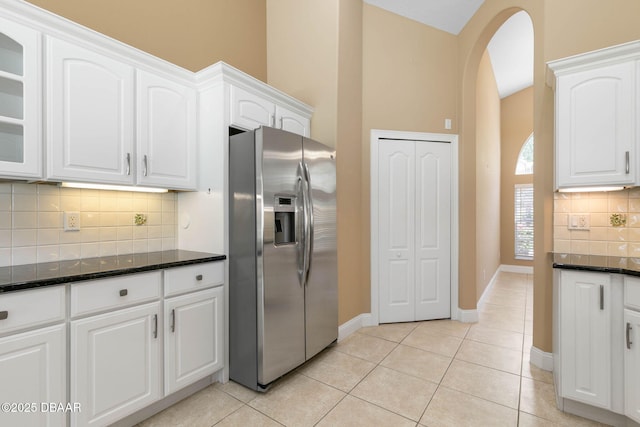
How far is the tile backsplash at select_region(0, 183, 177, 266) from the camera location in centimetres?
172

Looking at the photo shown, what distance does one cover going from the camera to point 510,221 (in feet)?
20.5

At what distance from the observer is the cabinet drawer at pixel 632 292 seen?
1578 mm

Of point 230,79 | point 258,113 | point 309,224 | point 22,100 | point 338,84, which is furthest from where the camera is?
point 338,84

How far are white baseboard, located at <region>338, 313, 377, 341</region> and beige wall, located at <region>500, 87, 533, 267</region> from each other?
15.0 feet

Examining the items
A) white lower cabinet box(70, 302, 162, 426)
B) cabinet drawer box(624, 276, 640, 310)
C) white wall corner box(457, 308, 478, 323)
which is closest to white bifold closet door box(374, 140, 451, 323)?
white wall corner box(457, 308, 478, 323)

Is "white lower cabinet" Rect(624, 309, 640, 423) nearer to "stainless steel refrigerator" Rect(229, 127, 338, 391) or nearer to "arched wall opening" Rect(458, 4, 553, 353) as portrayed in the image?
"arched wall opening" Rect(458, 4, 553, 353)

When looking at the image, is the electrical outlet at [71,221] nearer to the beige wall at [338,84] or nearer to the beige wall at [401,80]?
the beige wall at [338,84]

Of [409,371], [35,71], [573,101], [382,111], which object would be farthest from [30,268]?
[573,101]

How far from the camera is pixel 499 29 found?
12.5 feet

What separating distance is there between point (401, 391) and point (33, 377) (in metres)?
2.09

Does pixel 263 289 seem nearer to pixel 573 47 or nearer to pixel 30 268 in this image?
pixel 30 268

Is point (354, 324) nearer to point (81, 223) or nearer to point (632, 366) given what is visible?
point (632, 366)

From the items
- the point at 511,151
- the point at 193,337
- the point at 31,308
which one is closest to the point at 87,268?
the point at 31,308

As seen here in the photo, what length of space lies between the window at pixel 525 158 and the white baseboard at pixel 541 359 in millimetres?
4878
